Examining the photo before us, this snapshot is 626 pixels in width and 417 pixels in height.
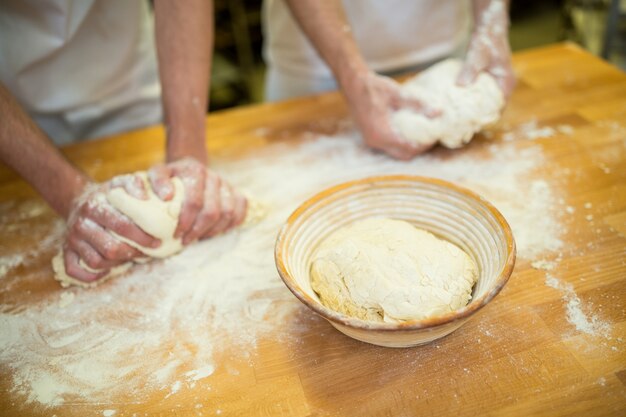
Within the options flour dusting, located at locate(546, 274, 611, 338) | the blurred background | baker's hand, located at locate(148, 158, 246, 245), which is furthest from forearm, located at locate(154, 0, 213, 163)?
the blurred background

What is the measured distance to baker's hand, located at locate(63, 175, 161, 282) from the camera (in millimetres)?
1120

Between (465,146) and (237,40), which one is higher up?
(465,146)

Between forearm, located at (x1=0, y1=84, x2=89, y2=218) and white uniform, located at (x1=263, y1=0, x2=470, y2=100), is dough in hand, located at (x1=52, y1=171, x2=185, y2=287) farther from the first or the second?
white uniform, located at (x1=263, y1=0, x2=470, y2=100)

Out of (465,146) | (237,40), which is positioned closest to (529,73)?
(465,146)

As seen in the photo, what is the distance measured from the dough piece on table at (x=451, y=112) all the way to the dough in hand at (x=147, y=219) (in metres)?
0.63

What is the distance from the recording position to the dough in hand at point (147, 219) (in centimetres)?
112

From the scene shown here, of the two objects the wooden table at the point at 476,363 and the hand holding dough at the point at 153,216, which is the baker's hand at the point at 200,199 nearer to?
the hand holding dough at the point at 153,216

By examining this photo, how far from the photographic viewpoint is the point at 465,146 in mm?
1447

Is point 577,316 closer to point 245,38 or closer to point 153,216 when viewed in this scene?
point 153,216

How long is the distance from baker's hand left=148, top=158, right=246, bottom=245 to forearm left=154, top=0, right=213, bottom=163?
13 centimetres

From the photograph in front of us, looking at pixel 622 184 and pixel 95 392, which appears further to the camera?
pixel 622 184

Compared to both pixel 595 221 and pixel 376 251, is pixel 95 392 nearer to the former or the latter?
pixel 376 251

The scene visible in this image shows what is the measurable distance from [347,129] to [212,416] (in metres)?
1.00

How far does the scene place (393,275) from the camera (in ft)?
2.89
